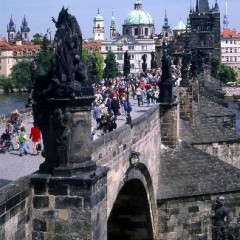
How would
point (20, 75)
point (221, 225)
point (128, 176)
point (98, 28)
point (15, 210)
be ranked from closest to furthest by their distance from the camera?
point (15, 210)
point (128, 176)
point (221, 225)
point (20, 75)
point (98, 28)

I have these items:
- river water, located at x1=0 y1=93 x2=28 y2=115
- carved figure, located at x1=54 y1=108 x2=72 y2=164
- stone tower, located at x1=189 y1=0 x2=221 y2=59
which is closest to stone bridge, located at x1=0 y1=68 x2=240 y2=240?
carved figure, located at x1=54 y1=108 x2=72 y2=164

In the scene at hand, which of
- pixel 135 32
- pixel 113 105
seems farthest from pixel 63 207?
pixel 135 32

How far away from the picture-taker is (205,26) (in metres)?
135

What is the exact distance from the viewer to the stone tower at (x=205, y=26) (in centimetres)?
13325

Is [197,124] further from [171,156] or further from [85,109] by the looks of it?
[85,109]

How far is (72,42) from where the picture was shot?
1066 cm

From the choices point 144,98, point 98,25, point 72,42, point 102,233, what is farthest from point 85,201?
point 98,25

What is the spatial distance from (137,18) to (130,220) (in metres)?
166

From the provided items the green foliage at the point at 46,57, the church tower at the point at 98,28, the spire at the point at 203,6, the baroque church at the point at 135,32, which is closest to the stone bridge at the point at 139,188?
the green foliage at the point at 46,57

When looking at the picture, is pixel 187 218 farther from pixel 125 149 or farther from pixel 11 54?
pixel 11 54

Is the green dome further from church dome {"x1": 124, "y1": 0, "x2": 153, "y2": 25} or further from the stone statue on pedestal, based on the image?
the stone statue on pedestal

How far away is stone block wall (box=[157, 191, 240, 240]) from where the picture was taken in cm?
2319

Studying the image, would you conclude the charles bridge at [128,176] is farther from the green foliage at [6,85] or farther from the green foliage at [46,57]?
the green foliage at [6,85]

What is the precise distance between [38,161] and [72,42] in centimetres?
523
